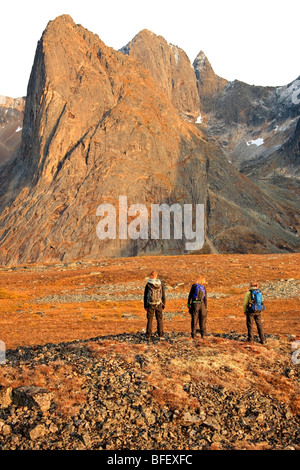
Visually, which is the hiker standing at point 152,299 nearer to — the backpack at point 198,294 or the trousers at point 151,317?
the trousers at point 151,317

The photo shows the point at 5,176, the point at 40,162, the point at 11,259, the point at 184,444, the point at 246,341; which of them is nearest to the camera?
the point at 184,444

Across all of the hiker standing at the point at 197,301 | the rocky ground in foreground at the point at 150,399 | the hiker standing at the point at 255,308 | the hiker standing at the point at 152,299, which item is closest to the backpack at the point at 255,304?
the hiker standing at the point at 255,308

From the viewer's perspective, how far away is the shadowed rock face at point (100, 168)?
292 ft

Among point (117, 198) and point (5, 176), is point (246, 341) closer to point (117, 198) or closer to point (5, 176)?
point (117, 198)

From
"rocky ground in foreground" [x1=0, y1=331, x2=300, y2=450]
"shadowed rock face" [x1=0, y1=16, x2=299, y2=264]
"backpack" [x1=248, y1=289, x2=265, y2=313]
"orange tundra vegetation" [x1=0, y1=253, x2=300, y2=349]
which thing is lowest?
"orange tundra vegetation" [x1=0, y1=253, x2=300, y2=349]

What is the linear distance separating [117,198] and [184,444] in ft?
281

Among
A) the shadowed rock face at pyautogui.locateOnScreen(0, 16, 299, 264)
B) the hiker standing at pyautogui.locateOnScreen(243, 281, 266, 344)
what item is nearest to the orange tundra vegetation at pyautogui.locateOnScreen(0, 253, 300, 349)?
the hiker standing at pyautogui.locateOnScreen(243, 281, 266, 344)

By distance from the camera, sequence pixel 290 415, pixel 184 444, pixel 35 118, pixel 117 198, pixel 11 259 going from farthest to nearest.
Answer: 1. pixel 35 118
2. pixel 117 198
3. pixel 11 259
4. pixel 290 415
5. pixel 184 444

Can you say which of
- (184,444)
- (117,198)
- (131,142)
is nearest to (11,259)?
(117,198)

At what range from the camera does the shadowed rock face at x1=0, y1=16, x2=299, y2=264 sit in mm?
89062

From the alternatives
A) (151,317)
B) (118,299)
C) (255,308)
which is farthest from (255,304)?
(118,299)

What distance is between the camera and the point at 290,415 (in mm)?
10188

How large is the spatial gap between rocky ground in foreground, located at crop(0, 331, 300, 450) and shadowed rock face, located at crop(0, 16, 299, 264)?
235ft

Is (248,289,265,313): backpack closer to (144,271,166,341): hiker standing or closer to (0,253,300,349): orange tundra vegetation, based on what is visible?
(144,271,166,341): hiker standing
